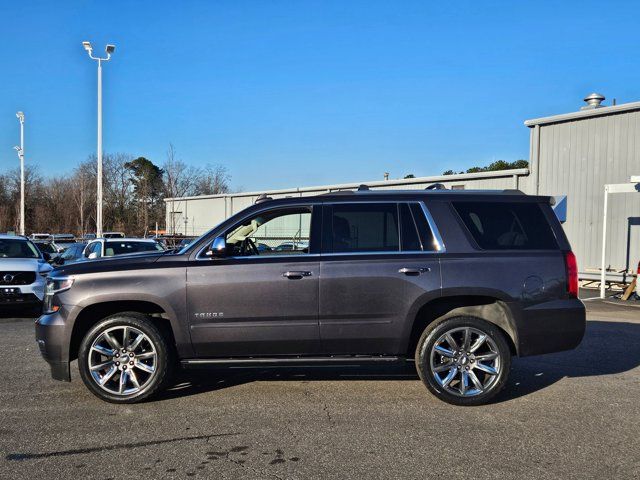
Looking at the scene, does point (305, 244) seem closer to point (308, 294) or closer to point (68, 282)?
point (308, 294)

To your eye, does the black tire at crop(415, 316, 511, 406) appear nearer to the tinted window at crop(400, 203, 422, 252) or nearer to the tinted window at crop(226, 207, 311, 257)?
the tinted window at crop(400, 203, 422, 252)

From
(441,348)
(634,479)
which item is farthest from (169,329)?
(634,479)

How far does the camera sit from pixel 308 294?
525 cm

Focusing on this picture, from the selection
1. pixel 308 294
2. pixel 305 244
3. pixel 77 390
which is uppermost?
pixel 305 244

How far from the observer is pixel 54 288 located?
5418 mm

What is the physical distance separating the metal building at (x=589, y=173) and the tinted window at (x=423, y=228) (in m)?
12.8

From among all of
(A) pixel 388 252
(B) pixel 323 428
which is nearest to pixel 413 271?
(A) pixel 388 252

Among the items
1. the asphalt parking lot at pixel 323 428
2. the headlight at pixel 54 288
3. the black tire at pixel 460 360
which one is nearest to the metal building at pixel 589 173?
the asphalt parking lot at pixel 323 428

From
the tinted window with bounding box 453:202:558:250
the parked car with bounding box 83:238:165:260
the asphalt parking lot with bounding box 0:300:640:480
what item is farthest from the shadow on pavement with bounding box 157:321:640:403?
the parked car with bounding box 83:238:165:260

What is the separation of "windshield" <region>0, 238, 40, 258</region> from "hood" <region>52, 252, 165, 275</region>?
25.2 ft

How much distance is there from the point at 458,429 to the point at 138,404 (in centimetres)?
294

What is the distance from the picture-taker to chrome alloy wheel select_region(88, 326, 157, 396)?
5.31m

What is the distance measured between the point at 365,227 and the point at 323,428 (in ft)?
6.35

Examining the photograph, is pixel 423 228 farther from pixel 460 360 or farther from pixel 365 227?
pixel 460 360
